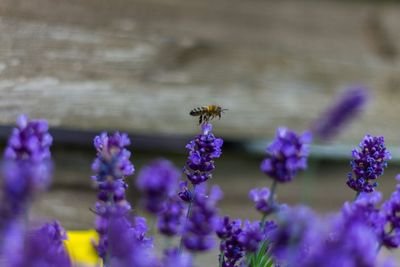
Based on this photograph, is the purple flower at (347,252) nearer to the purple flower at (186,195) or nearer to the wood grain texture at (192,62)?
the purple flower at (186,195)

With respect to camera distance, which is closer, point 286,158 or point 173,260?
point 173,260

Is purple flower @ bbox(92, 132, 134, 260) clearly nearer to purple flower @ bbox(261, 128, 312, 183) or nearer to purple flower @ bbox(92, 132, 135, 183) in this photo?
purple flower @ bbox(92, 132, 135, 183)

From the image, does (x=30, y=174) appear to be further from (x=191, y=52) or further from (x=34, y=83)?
(x=191, y=52)

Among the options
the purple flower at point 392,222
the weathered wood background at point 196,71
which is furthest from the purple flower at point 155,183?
the weathered wood background at point 196,71

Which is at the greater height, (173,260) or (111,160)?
(111,160)

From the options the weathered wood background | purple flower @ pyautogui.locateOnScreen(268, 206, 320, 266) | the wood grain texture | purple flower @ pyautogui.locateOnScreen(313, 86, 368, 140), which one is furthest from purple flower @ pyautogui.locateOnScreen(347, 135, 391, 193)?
the wood grain texture

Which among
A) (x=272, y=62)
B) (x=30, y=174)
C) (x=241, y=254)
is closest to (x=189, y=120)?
(x=272, y=62)

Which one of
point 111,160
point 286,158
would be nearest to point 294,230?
point 286,158

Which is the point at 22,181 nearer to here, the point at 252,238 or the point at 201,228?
the point at 201,228
